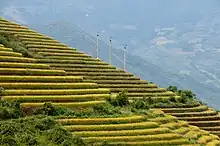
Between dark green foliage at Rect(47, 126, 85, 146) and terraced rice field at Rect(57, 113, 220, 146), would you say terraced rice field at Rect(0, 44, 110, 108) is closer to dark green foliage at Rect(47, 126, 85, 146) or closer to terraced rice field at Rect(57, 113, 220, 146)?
terraced rice field at Rect(57, 113, 220, 146)

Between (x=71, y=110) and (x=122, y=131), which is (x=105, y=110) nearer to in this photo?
(x=71, y=110)

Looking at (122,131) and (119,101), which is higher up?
(119,101)

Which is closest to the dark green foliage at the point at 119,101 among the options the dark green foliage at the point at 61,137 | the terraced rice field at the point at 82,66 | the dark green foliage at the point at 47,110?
the dark green foliage at the point at 47,110

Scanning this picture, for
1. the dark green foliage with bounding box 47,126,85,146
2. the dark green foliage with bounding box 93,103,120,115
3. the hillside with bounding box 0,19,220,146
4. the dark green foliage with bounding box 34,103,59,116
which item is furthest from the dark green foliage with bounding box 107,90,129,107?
the dark green foliage with bounding box 47,126,85,146

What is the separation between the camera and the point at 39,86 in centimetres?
3703

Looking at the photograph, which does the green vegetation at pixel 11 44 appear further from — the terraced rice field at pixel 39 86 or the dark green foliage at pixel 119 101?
the dark green foliage at pixel 119 101

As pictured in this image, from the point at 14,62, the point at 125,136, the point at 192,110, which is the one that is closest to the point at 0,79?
the point at 14,62

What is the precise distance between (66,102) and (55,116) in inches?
145

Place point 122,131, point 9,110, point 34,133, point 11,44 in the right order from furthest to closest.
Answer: point 11,44 < point 122,131 < point 9,110 < point 34,133

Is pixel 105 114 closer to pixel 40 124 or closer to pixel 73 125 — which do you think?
pixel 73 125

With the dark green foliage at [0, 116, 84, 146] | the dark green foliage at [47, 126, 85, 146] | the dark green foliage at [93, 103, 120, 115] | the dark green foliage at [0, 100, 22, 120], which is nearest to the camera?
the dark green foliage at [0, 116, 84, 146]

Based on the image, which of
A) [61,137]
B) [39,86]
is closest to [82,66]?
[39,86]

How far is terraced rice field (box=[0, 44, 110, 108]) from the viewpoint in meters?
35.2

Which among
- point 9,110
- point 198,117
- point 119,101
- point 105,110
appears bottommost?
point 198,117
